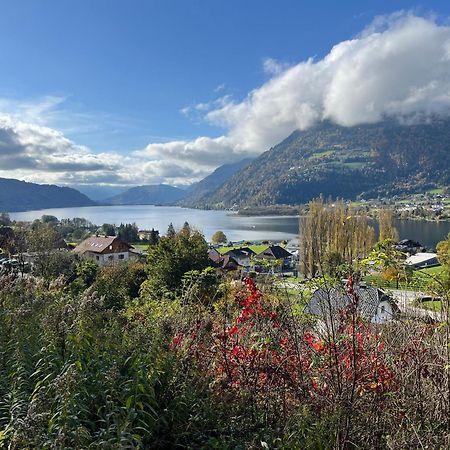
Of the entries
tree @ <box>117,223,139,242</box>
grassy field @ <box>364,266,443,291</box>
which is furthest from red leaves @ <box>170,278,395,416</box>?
tree @ <box>117,223,139,242</box>

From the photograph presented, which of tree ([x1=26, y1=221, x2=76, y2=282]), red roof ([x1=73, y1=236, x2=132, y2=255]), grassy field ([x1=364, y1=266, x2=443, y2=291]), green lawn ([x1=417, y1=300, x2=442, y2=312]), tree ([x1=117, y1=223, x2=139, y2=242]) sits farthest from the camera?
tree ([x1=117, y1=223, x2=139, y2=242])

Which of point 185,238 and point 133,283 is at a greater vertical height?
point 185,238

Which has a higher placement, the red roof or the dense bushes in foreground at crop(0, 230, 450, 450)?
the dense bushes in foreground at crop(0, 230, 450, 450)

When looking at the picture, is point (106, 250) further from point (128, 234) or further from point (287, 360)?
point (287, 360)

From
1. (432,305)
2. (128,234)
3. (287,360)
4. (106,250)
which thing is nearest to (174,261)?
(432,305)

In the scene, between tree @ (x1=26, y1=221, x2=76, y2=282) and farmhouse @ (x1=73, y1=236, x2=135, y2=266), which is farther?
farmhouse @ (x1=73, y1=236, x2=135, y2=266)

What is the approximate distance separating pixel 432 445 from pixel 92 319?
11.1ft

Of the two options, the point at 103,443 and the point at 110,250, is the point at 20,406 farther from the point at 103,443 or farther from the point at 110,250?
the point at 110,250

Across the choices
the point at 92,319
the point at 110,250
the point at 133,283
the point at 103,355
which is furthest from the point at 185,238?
the point at 110,250

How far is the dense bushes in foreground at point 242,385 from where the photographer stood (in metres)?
2.45

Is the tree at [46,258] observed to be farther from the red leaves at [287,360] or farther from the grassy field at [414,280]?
the grassy field at [414,280]

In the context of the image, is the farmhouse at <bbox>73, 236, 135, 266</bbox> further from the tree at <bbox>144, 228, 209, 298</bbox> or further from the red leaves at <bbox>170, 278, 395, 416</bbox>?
the red leaves at <bbox>170, 278, 395, 416</bbox>

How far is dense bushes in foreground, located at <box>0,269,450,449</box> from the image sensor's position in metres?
2.45

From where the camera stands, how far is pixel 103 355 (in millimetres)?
3117
